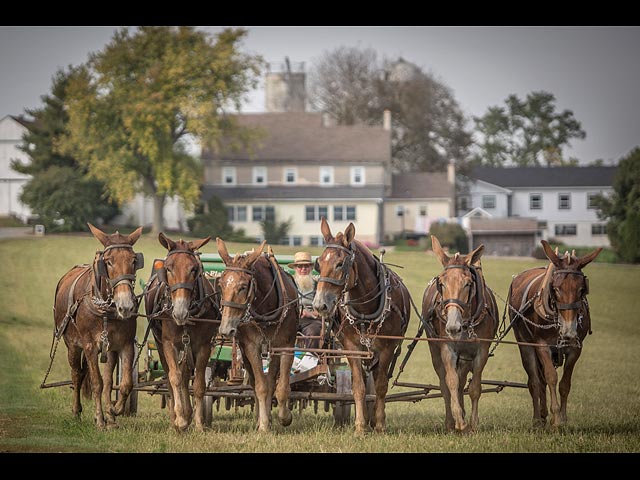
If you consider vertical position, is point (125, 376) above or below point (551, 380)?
above

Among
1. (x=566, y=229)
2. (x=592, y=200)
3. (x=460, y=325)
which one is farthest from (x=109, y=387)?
(x=566, y=229)

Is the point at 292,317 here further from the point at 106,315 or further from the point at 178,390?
the point at 106,315

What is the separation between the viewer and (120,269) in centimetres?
1162

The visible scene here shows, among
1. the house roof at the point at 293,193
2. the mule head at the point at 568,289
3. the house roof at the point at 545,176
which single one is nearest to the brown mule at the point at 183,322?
the mule head at the point at 568,289

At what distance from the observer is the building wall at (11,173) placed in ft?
128

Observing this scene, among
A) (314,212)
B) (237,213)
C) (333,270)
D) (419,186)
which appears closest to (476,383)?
(333,270)

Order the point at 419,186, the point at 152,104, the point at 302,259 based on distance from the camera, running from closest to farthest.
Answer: the point at 302,259 < the point at 152,104 < the point at 419,186

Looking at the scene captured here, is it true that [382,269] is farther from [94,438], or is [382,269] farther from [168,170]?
[168,170]

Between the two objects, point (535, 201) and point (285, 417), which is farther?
point (535, 201)

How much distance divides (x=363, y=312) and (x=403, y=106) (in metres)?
61.0

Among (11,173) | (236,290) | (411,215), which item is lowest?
(236,290)

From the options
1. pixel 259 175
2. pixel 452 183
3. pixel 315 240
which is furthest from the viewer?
pixel 452 183

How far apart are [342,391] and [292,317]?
3.39ft

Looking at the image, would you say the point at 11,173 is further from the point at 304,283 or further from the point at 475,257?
the point at 475,257
